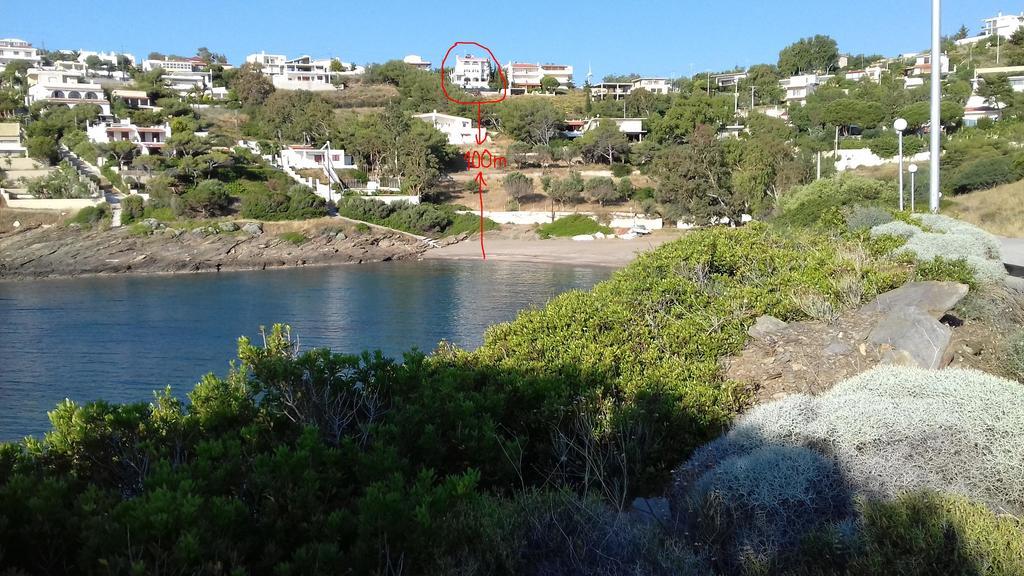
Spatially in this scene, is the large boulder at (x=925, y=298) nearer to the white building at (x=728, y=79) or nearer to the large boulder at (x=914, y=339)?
the large boulder at (x=914, y=339)

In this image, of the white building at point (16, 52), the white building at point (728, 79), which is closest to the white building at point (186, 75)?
the white building at point (16, 52)

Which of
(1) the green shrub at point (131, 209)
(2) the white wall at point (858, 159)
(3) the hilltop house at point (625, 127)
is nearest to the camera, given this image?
(1) the green shrub at point (131, 209)

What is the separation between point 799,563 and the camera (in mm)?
3301

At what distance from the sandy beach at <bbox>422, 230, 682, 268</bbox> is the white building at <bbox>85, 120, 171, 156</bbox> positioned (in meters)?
21.6

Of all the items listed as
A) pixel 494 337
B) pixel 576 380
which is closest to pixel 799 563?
pixel 576 380

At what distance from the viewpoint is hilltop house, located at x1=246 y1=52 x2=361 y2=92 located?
75.6 meters

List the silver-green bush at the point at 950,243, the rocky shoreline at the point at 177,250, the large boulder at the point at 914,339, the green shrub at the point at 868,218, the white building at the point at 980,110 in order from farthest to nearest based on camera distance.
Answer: the white building at the point at 980,110 < the rocky shoreline at the point at 177,250 < the green shrub at the point at 868,218 < the silver-green bush at the point at 950,243 < the large boulder at the point at 914,339

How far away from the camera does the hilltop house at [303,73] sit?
7556 cm

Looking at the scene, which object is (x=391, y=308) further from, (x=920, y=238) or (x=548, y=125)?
(x=548, y=125)

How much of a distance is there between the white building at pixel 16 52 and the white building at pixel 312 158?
56.5 meters

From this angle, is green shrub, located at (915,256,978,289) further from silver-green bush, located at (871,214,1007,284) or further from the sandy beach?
the sandy beach

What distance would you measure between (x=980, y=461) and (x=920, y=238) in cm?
→ 459

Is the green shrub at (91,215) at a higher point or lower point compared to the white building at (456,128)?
lower

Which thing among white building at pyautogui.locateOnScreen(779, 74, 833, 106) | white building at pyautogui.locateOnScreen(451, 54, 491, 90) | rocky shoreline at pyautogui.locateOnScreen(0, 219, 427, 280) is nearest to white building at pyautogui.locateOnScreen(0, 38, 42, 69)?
white building at pyautogui.locateOnScreen(451, 54, 491, 90)
